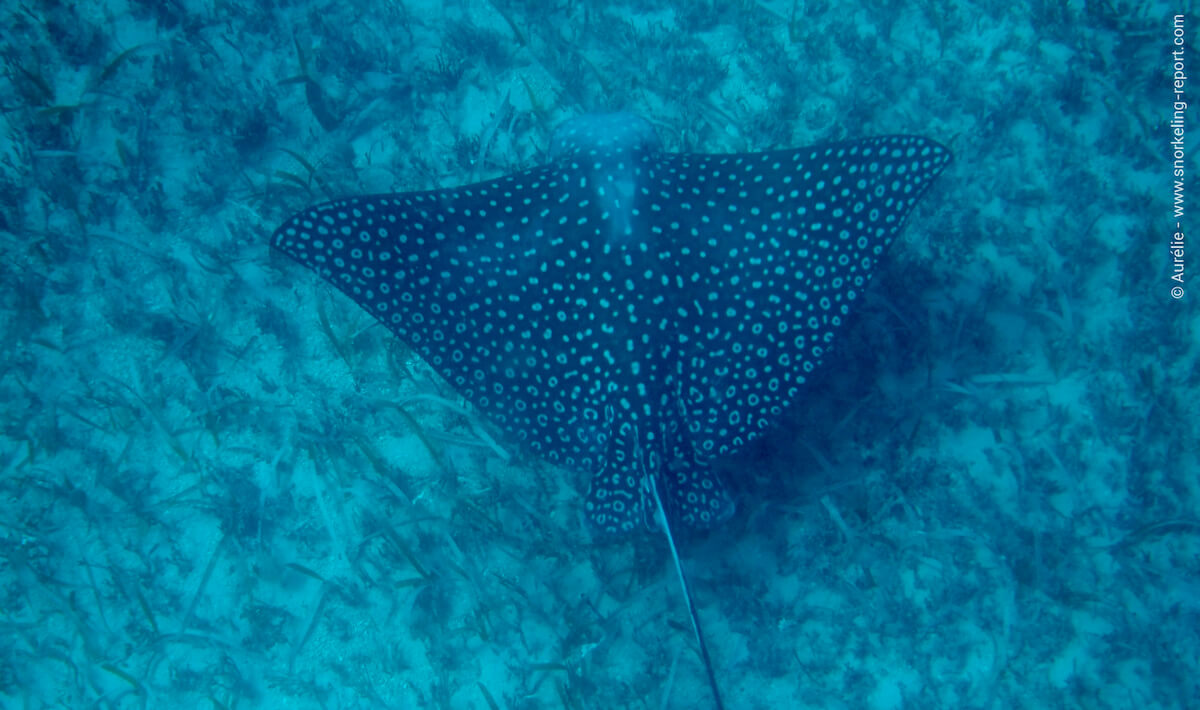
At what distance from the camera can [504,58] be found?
5.18m

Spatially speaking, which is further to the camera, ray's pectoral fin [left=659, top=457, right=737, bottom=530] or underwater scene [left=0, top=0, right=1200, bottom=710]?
underwater scene [left=0, top=0, right=1200, bottom=710]

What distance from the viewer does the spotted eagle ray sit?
10.7ft

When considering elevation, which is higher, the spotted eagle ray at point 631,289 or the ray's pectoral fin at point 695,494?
the spotted eagle ray at point 631,289

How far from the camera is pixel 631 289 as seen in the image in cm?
333

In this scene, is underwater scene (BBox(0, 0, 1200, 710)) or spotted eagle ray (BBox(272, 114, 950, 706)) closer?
spotted eagle ray (BBox(272, 114, 950, 706))

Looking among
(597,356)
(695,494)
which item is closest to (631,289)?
(597,356)

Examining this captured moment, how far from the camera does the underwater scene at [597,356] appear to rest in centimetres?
338

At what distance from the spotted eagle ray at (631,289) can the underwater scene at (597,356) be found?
0.07 feet

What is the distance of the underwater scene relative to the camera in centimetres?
338

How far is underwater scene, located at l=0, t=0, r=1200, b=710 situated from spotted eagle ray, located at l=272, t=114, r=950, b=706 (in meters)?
0.02

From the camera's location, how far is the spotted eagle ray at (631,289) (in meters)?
3.25

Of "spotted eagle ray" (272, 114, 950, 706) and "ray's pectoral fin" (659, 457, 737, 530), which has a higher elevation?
"spotted eagle ray" (272, 114, 950, 706)

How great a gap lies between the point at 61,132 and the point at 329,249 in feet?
10.9

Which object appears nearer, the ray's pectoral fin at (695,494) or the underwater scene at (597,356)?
the ray's pectoral fin at (695,494)
